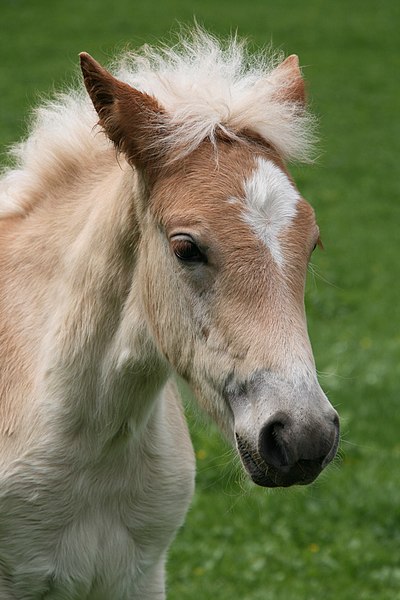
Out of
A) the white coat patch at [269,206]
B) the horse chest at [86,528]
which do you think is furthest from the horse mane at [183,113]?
the horse chest at [86,528]

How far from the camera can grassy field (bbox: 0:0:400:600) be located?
20.1 ft

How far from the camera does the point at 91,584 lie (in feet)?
12.7

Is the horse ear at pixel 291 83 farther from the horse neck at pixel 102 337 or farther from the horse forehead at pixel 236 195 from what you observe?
the horse neck at pixel 102 337

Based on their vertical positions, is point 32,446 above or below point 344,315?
above

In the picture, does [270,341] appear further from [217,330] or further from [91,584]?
[91,584]

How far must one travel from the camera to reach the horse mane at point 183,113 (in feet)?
11.2

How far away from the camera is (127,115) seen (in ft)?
11.0

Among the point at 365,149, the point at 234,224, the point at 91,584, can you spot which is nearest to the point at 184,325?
the point at 234,224

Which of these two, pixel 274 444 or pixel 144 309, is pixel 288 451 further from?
pixel 144 309

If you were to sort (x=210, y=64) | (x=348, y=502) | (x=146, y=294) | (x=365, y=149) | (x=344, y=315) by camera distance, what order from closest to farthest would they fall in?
(x=146, y=294), (x=210, y=64), (x=348, y=502), (x=344, y=315), (x=365, y=149)

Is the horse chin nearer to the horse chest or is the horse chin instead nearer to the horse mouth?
the horse mouth

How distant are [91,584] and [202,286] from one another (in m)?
1.36

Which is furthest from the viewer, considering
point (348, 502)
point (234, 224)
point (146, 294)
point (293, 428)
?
point (348, 502)

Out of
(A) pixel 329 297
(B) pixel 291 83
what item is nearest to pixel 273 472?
(B) pixel 291 83
